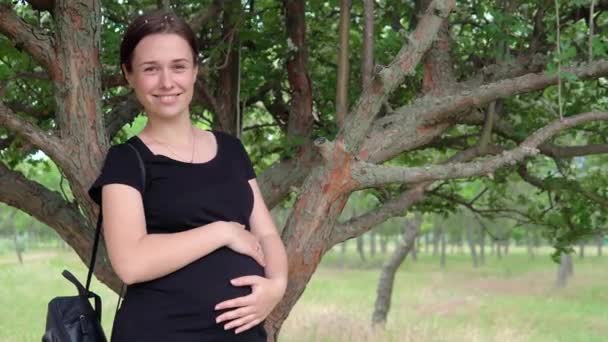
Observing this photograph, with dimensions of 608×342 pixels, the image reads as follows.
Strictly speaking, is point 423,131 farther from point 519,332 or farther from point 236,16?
point 519,332

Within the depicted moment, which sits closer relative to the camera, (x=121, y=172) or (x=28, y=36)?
(x=121, y=172)

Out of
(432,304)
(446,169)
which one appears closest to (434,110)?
(446,169)

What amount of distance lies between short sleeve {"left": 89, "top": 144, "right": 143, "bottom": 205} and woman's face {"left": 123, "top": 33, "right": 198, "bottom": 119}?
17cm

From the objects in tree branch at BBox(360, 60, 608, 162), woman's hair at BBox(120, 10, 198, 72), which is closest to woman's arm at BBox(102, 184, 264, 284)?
woman's hair at BBox(120, 10, 198, 72)

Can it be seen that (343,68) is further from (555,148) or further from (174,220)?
(555,148)

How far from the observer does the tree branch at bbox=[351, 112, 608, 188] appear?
3178 mm

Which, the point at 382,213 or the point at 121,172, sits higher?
the point at 121,172

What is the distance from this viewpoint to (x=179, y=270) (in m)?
2.17

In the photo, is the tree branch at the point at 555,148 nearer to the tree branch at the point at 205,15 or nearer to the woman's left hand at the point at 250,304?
the tree branch at the point at 205,15

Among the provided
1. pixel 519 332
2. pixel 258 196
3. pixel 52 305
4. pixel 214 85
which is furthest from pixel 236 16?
pixel 519 332

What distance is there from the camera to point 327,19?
6781mm

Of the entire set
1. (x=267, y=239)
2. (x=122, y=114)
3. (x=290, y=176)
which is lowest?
(x=267, y=239)

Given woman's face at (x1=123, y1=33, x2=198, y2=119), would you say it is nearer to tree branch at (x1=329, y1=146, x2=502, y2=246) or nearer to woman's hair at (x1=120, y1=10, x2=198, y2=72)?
woman's hair at (x1=120, y1=10, x2=198, y2=72)

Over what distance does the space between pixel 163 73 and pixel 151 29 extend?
0.13 meters
